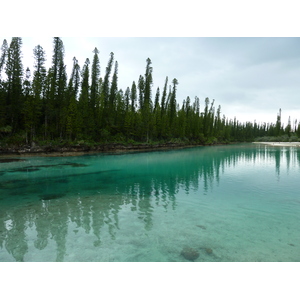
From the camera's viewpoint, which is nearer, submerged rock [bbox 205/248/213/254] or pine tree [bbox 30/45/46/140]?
submerged rock [bbox 205/248/213/254]

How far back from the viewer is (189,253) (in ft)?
14.4

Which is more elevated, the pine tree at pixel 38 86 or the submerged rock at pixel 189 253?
the pine tree at pixel 38 86

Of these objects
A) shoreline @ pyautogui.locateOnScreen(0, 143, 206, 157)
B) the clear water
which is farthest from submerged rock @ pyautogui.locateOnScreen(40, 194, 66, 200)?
shoreline @ pyautogui.locateOnScreen(0, 143, 206, 157)

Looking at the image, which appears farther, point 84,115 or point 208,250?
point 84,115

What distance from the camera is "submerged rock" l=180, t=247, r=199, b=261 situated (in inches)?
166

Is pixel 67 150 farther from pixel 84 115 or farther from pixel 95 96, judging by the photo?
pixel 95 96

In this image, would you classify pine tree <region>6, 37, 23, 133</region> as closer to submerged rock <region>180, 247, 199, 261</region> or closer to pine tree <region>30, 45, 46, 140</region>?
pine tree <region>30, 45, 46, 140</region>

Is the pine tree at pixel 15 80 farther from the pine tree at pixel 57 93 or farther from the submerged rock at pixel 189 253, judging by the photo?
the submerged rock at pixel 189 253

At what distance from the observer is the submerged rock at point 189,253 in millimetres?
4223

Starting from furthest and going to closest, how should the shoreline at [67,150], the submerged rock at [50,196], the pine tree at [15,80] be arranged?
the pine tree at [15,80] → the shoreline at [67,150] → the submerged rock at [50,196]

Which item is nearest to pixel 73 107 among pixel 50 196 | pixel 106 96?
pixel 106 96

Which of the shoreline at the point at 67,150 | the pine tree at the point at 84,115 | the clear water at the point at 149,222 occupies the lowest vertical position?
the clear water at the point at 149,222

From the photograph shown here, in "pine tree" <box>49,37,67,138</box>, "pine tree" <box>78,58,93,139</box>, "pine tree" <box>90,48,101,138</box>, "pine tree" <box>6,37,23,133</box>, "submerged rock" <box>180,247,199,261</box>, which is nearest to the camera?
"submerged rock" <box>180,247,199,261</box>

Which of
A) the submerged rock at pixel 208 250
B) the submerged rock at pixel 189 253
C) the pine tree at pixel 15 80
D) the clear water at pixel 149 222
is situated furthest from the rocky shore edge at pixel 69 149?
the submerged rock at pixel 208 250
